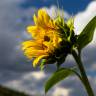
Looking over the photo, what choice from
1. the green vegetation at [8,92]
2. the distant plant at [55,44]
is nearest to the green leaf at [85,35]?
the distant plant at [55,44]

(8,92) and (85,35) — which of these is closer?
(85,35)

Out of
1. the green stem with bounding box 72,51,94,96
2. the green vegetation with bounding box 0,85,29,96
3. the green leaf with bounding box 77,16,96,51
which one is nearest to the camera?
the green stem with bounding box 72,51,94,96

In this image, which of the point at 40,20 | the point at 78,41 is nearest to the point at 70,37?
the point at 78,41

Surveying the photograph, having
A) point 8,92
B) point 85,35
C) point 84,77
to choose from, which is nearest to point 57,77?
point 84,77

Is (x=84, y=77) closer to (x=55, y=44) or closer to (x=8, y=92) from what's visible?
(x=55, y=44)

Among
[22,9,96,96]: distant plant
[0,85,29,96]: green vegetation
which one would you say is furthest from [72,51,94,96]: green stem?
[0,85,29,96]: green vegetation

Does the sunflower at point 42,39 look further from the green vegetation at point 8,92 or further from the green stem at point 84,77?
the green vegetation at point 8,92

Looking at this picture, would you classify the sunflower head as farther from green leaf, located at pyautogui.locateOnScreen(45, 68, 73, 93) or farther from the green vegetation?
the green vegetation
